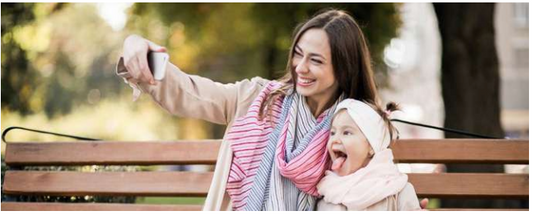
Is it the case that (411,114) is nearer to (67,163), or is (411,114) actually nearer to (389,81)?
(389,81)

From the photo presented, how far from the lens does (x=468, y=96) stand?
6.61 m

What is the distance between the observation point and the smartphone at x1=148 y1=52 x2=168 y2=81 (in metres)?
2.94

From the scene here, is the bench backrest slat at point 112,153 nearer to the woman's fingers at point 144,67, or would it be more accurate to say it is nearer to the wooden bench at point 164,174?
the wooden bench at point 164,174

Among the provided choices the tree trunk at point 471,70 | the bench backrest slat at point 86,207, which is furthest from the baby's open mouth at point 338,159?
the tree trunk at point 471,70

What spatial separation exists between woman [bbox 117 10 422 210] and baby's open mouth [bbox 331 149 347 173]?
0.23ft

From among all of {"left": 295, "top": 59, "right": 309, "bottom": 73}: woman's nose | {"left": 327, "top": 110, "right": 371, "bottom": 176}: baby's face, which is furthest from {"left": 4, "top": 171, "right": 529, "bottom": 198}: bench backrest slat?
{"left": 295, "top": 59, "right": 309, "bottom": 73}: woman's nose

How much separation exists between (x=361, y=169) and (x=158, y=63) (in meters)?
0.84

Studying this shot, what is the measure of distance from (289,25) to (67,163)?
7.05 m

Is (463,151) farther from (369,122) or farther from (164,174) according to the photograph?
(164,174)

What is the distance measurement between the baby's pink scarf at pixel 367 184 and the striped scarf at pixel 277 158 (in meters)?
0.10

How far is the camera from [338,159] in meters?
3.01

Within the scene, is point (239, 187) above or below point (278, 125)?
below

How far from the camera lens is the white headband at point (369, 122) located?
2986 millimetres
